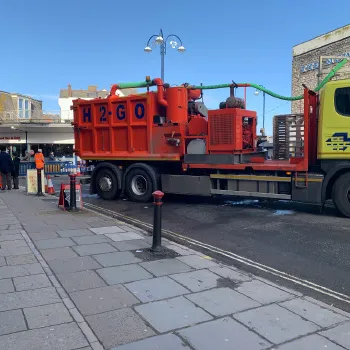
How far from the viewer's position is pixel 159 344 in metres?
3.13

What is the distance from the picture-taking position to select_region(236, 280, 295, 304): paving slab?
4043 mm

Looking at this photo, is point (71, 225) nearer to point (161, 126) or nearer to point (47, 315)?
point (47, 315)

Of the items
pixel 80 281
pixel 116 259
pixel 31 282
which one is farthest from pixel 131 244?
pixel 31 282

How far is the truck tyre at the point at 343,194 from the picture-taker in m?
8.30

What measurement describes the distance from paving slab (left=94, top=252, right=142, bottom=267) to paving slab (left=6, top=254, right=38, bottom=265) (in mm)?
859

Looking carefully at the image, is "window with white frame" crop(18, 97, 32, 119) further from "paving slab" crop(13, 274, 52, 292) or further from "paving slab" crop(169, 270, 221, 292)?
"paving slab" crop(169, 270, 221, 292)

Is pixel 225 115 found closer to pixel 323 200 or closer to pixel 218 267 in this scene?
pixel 323 200

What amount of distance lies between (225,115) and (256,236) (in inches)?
157

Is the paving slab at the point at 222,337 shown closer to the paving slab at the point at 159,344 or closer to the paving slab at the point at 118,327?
the paving slab at the point at 159,344

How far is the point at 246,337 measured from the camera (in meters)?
3.22

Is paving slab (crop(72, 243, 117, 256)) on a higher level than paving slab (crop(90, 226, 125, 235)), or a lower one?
higher

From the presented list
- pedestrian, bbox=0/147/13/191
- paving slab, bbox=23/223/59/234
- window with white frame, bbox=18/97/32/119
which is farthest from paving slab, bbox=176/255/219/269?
window with white frame, bbox=18/97/32/119

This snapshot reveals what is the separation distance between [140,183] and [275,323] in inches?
335

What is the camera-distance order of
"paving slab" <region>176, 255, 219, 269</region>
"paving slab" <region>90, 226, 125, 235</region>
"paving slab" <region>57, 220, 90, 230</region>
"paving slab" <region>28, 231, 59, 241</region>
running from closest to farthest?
"paving slab" <region>176, 255, 219, 269</region>
"paving slab" <region>28, 231, 59, 241</region>
"paving slab" <region>90, 226, 125, 235</region>
"paving slab" <region>57, 220, 90, 230</region>
